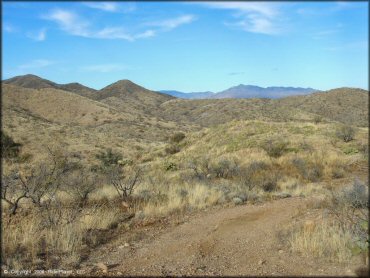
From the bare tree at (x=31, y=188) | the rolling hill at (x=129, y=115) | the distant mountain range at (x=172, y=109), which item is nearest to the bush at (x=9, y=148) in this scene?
the rolling hill at (x=129, y=115)

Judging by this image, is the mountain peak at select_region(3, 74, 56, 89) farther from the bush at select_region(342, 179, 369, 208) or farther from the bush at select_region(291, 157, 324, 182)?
the bush at select_region(342, 179, 369, 208)

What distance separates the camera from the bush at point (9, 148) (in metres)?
29.8

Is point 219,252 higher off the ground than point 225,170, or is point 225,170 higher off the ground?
point 225,170

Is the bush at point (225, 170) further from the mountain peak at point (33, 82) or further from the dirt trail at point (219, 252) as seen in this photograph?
the mountain peak at point (33, 82)

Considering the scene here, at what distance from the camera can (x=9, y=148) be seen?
30.7m

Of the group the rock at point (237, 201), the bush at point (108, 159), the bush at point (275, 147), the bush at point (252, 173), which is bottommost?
the bush at point (108, 159)

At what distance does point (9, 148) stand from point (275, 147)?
19.2m

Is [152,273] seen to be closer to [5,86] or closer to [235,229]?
[235,229]

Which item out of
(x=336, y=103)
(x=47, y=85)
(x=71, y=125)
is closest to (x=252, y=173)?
(x=71, y=125)

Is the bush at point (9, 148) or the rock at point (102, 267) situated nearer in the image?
the rock at point (102, 267)

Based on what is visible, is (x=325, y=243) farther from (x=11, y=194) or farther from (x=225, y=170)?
(x=225, y=170)

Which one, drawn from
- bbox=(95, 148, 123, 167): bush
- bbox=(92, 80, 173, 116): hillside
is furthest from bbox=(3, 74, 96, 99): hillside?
bbox=(95, 148, 123, 167): bush

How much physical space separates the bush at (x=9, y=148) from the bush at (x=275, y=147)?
58.1 feet

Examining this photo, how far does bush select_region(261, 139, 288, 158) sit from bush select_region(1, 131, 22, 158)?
17716mm
